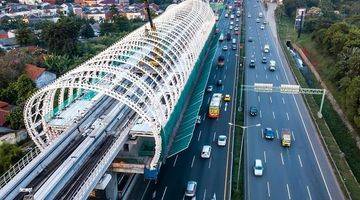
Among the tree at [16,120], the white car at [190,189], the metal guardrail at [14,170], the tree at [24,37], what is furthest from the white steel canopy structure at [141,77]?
the tree at [24,37]

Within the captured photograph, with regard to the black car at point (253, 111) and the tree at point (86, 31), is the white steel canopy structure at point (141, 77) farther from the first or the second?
the tree at point (86, 31)

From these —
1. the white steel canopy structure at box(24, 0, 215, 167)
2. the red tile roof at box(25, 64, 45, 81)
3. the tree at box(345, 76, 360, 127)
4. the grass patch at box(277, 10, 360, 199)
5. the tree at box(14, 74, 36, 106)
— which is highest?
the white steel canopy structure at box(24, 0, 215, 167)

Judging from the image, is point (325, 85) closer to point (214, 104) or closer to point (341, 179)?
point (214, 104)

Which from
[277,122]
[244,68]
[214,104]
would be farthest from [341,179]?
[244,68]

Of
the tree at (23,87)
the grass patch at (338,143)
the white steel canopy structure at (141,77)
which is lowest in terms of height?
the grass patch at (338,143)

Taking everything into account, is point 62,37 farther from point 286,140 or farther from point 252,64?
point 286,140

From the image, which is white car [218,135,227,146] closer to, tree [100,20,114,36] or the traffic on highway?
the traffic on highway

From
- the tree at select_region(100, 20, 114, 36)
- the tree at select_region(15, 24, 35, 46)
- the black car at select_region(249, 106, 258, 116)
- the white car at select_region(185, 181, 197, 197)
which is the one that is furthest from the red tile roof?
the tree at select_region(100, 20, 114, 36)
